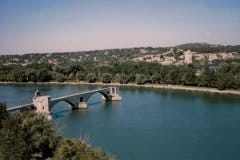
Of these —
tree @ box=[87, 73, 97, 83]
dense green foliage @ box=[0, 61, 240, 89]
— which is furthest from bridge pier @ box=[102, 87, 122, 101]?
tree @ box=[87, 73, 97, 83]

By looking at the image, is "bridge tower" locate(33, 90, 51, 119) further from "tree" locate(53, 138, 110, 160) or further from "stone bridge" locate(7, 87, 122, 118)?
"tree" locate(53, 138, 110, 160)

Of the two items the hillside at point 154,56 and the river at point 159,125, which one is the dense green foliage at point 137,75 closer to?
the river at point 159,125

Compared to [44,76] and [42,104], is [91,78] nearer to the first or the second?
[44,76]

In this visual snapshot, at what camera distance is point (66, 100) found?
3472 centimetres

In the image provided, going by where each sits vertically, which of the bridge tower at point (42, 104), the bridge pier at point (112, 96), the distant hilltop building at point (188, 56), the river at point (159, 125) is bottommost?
the river at point (159, 125)

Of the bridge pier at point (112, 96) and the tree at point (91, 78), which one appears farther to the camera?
the tree at point (91, 78)

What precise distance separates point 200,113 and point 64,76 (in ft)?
109

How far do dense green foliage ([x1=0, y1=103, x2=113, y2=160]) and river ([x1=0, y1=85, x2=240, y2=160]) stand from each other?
369cm

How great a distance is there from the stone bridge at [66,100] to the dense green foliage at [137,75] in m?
13.8

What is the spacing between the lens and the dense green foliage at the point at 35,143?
14484 mm

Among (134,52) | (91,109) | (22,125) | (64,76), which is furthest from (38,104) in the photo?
(134,52)

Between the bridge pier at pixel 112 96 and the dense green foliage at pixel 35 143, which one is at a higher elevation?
the dense green foliage at pixel 35 143

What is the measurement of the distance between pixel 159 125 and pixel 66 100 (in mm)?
10069

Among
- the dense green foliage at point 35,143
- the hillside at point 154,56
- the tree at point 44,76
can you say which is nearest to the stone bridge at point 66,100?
the dense green foliage at point 35,143
